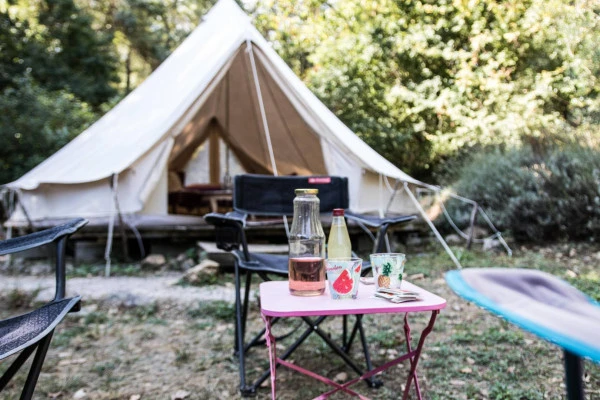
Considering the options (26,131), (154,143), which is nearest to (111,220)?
(154,143)

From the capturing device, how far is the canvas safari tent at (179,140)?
3.88 meters

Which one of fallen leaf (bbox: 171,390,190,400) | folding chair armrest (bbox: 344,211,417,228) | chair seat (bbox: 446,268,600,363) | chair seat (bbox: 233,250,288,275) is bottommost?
fallen leaf (bbox: 171,390,190,400)

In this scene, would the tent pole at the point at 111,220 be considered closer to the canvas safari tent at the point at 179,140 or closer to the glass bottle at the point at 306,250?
the canvas safari tent at the point at 179,140

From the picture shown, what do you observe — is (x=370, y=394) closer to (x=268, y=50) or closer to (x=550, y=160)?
(x=268, y=50)

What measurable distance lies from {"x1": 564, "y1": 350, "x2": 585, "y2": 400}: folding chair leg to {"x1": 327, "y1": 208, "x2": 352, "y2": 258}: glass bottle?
83 centimetres

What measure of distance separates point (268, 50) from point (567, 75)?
4736 mm

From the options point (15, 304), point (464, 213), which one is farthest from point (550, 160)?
point (15, 304)

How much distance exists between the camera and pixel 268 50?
4289mm

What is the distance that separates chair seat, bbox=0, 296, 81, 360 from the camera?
984mm

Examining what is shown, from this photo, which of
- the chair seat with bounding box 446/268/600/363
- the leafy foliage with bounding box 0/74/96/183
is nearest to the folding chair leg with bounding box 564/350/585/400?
the chair seat with bounding box 446/268/600/363

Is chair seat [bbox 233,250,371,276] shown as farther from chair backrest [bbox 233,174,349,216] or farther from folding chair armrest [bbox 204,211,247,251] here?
chair backrest [bbox 233,174,349,216]

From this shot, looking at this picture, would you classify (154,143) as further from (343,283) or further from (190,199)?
(343,283)

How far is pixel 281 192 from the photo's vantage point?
245cm

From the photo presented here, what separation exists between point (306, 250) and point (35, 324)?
72cm
